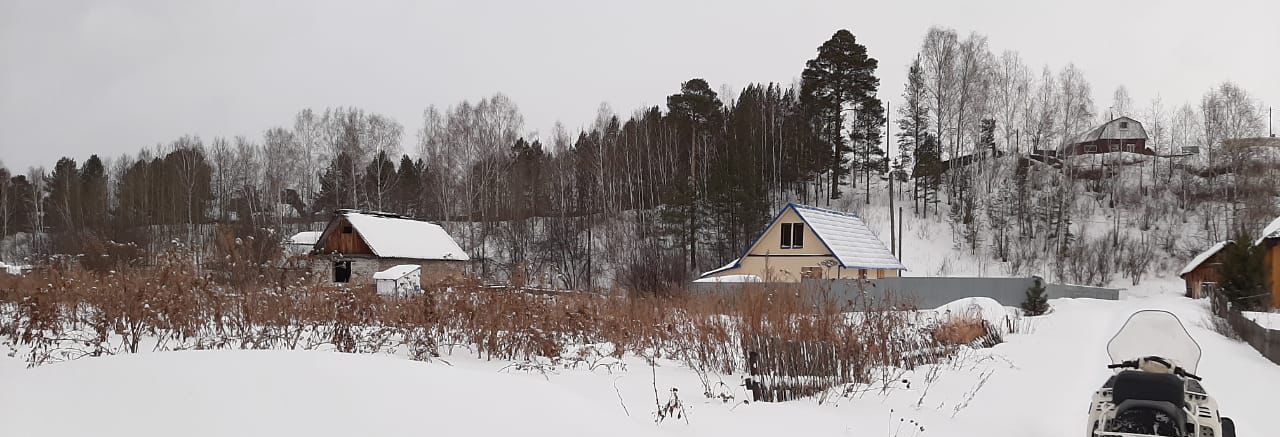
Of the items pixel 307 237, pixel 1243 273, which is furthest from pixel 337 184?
pixel 1243 273

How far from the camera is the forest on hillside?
42.1m

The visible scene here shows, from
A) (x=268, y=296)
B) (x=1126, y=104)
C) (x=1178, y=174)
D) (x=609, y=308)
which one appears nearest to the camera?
(x=268, y=296)

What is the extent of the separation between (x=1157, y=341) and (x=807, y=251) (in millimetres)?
26085

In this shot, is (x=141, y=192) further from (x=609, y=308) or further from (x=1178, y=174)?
(x=1178, y=174)

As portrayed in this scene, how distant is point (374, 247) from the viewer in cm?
3581

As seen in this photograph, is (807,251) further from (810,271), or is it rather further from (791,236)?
(810,271)

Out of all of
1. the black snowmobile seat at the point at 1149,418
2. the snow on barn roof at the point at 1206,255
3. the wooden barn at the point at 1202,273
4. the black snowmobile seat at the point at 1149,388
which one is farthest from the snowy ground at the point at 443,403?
the wooden barn at the point at 1202,273

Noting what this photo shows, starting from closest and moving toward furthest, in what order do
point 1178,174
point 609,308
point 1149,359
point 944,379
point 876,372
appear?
point 1149,359 → point 876,372 → point 944,379 → point 609,308 → point 1178,174

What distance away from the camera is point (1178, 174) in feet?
151

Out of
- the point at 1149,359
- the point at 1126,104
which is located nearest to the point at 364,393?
the point at 1149,359

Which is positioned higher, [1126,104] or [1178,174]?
[1126,104]

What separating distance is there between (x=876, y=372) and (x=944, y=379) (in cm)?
111

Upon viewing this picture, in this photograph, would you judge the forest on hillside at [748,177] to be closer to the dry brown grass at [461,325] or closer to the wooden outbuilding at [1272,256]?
the wooden outbuilding at [1272,256]

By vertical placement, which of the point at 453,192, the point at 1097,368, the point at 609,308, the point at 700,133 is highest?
the point at 700,133
